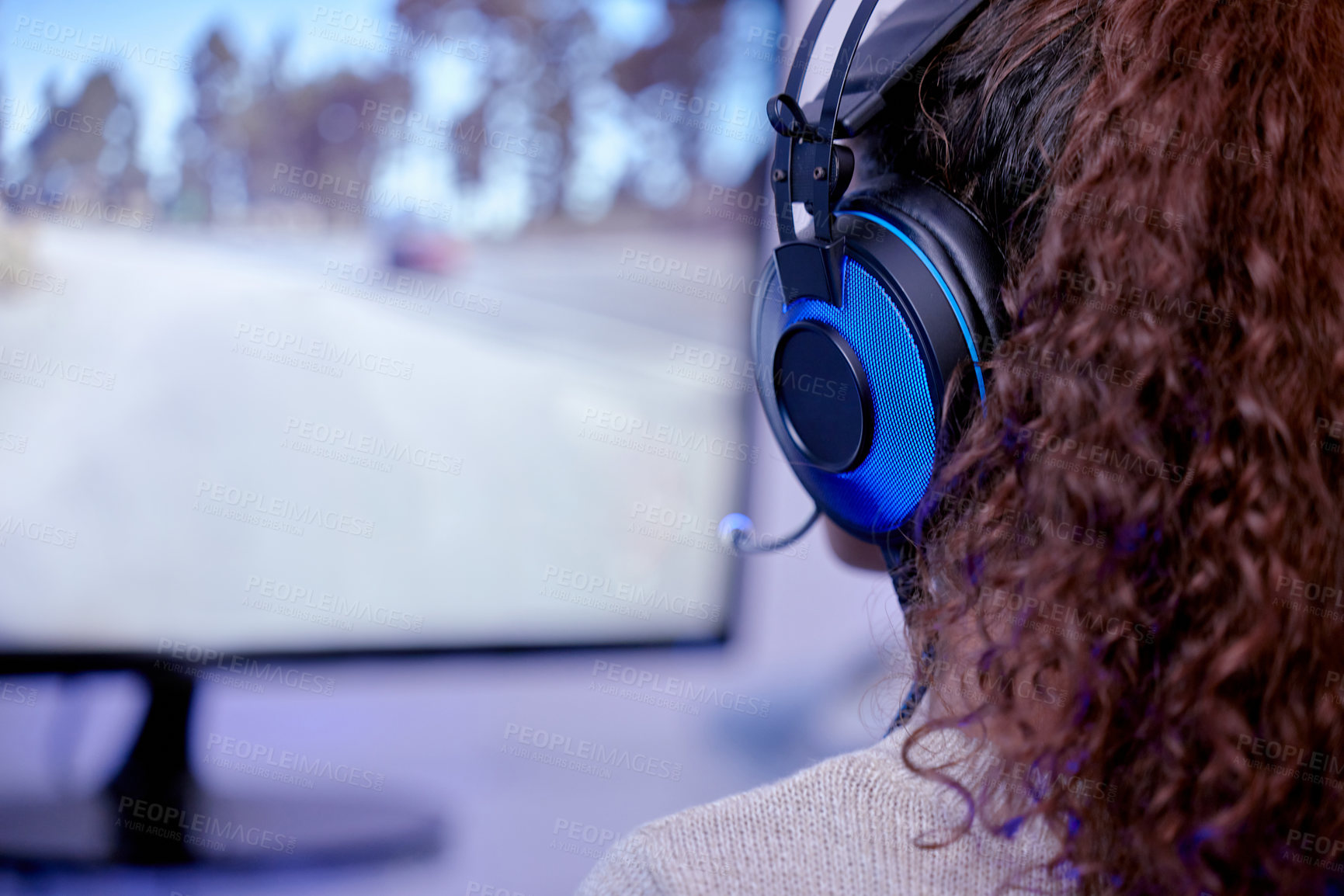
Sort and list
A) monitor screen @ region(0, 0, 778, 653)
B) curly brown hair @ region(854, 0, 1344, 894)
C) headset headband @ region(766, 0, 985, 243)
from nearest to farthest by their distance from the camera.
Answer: curly brown hair @ region(854, 0, 1344, 894), headset headband @ region(766, 0, 985, 243), monitor screen @ region(0, 0, 778, 653)

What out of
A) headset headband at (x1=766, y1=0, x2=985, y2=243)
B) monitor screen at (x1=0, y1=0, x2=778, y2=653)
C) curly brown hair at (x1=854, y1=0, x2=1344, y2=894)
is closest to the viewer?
curly brown hair at (x1=854, y1=0, x2=1344, y2=894)

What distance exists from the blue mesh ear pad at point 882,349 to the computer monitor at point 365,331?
0.44 m

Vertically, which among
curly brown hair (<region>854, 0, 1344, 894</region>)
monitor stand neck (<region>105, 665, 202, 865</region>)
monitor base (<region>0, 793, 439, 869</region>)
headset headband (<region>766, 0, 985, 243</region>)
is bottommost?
monitor base (<region>0, 793, 439, 869</region>)

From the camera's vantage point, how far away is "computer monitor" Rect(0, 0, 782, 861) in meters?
0.74

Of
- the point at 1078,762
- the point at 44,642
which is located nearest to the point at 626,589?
the point at 44,642

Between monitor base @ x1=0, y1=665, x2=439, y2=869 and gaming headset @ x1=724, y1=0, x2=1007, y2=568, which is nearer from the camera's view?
gaming headset @ x1=724, y1=0, x2=1007, y2=568

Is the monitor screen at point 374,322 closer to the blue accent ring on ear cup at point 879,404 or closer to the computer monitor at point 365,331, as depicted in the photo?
the computer monitor at point 365,331

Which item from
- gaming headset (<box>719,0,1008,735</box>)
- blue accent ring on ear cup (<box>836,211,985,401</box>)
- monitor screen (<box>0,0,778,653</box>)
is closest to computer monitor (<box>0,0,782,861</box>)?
monitor screen (<box>0,0,778,653</box>)

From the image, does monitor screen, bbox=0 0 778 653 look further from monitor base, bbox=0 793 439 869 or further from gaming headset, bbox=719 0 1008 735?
gaming headset, bbox=719 0 1008 735

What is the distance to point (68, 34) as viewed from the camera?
71 centimetres

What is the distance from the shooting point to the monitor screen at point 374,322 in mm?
738

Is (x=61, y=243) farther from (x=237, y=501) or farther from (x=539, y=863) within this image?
(x=539, y=863)

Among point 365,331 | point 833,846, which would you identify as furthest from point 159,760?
point 833,846

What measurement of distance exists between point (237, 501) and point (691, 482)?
47 cm
